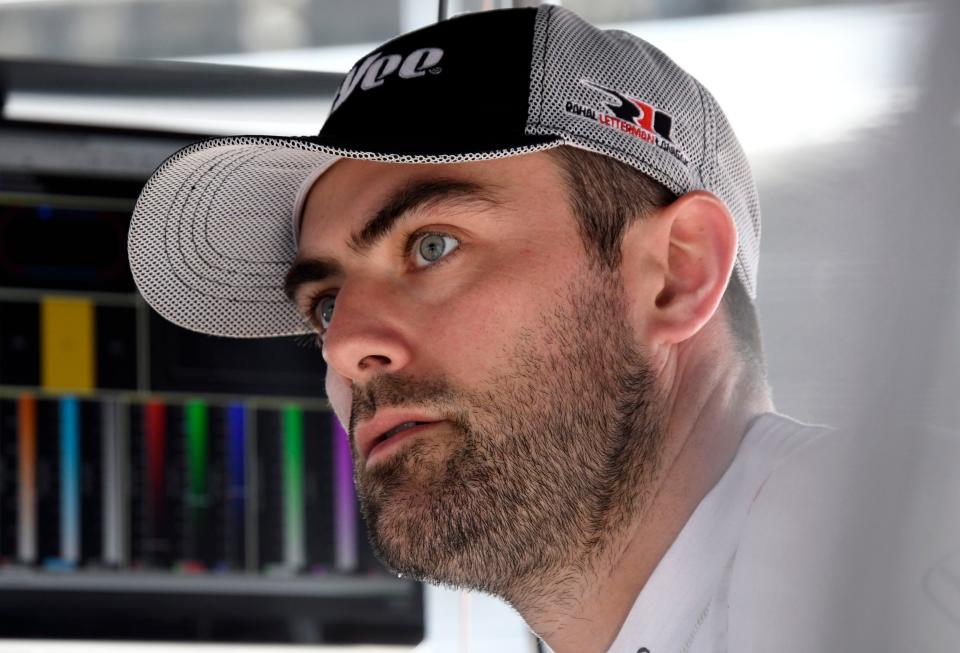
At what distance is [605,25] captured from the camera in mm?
1134

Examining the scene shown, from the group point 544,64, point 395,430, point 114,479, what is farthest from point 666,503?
point 114,479

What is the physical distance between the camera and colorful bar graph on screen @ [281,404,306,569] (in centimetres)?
126

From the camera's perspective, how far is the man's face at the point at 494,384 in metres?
0.77

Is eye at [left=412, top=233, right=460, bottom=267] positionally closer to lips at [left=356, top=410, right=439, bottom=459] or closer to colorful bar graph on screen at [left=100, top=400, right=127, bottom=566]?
lips at [left=356, top=410, right=439, bottom=459]

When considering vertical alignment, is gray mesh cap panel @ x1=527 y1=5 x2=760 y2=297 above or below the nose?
above

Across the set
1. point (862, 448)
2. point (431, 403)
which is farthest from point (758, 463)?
point (862, 448)

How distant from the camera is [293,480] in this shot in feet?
4.17

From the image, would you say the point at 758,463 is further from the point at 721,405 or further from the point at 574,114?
the point at 574,114

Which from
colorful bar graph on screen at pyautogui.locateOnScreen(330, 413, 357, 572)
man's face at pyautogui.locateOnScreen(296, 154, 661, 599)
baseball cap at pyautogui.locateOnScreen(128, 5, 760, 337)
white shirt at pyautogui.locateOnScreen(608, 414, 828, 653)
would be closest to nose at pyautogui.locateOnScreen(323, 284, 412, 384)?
man's face at pyautogui.locateOnScreen(296, 154, 661, 599)

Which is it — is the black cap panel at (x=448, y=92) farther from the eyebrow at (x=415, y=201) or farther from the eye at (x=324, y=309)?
the eye at (x=324, y=309)

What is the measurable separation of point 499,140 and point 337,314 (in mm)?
169

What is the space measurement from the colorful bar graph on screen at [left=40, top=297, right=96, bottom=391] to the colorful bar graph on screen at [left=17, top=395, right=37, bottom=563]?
42 mm

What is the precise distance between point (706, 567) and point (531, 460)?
13 centimetres

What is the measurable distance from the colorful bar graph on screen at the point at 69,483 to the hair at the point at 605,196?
671mm
